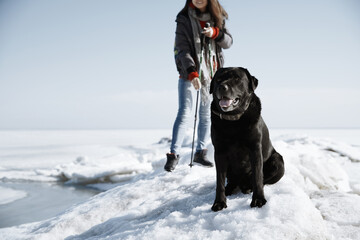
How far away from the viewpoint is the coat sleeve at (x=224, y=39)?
361cm

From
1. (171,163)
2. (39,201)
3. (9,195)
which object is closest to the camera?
(171,163)

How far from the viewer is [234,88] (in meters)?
1.87

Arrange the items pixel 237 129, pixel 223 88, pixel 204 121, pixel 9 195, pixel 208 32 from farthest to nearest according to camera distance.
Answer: pixel 9 195 → pixel 204 121 → pixel 208 32 → pixel 237 129 → pixel 223 88

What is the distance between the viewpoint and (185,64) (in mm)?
3479

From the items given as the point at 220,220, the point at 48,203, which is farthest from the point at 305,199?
the point at 48,203

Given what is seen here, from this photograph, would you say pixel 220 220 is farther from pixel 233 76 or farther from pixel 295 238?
pixel 233 76

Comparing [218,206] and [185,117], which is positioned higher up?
[185,117]

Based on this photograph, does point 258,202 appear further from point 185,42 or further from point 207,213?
point 185,42

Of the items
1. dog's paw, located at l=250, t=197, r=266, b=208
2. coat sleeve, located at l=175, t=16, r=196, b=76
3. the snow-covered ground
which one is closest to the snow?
the snow-covered ground

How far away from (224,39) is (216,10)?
1.39ft

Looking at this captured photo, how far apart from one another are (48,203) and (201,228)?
5.68 metres

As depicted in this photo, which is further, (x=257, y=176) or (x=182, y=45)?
(x=182, y=45)

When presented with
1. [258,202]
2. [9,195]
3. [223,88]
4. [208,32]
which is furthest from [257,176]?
[9,195]

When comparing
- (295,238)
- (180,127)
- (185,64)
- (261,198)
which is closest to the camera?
(295,238)
